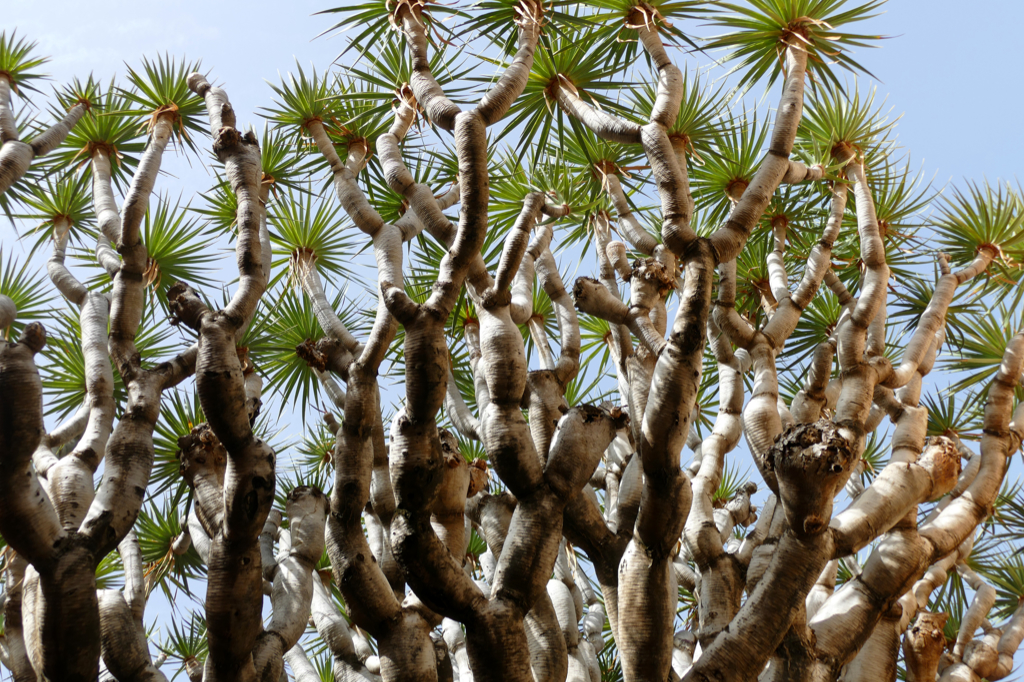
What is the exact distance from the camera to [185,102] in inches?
242

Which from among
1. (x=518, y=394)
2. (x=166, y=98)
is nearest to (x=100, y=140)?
(x=166, y=98)

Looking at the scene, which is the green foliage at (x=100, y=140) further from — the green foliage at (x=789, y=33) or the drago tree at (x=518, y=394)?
the green foliage at (x=789, y=33)

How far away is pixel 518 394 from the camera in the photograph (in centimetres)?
339

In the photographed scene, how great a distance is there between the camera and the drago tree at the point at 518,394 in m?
3.09

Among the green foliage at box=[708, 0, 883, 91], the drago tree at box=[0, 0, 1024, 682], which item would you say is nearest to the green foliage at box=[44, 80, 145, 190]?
the drago tree at box=[0, 0, 1024, 682]

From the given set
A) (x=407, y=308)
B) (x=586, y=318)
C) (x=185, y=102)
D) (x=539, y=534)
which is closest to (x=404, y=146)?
(x=185, y=102)

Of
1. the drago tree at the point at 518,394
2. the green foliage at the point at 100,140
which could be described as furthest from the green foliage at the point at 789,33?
the green foliage at the point at 100,140

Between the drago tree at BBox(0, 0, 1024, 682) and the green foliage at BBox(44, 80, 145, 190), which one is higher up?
the green foliage at BBox(44, 80, 145, 190)

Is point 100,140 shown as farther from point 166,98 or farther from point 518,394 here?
point 518,394

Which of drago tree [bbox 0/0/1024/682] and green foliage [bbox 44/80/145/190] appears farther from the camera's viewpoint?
green foliage [bbox 44/80/145/190]

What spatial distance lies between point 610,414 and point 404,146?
2.97 meters

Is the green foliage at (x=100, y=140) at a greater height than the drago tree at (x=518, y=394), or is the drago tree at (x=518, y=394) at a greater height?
the green foliage at (x=100, y=140)

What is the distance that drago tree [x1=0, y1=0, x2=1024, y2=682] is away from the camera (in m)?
3.09

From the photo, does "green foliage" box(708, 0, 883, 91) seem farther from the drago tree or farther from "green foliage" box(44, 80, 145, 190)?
"green foliage" box(44, 80, 145, 190)
